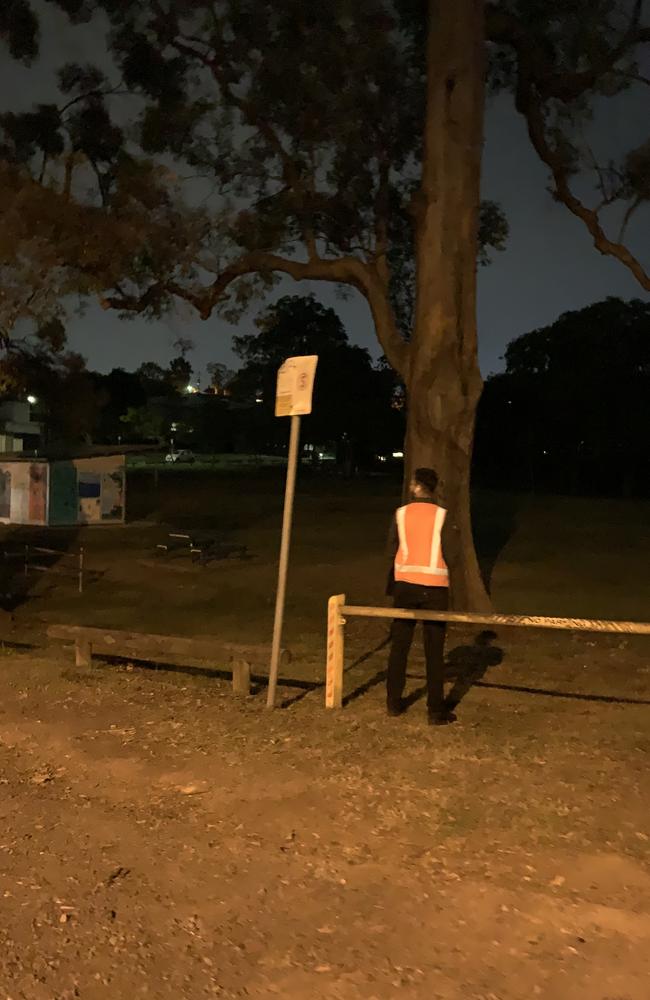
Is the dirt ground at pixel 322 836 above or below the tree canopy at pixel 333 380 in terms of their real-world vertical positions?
below

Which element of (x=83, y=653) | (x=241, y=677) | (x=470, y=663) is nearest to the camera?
(x=241, y=677)

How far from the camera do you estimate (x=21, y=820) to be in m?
5.29

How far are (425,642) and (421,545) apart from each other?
72 cm

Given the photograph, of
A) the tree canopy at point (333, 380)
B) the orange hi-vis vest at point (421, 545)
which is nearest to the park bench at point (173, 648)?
the orange hi-vis vest at point (421, 545)

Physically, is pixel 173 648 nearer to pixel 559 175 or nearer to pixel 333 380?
pixel 559 175

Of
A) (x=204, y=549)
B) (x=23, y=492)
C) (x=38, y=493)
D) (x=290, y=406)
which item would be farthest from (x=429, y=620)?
(x=23, y=492)

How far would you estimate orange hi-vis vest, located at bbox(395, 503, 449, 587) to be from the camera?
7.11 metres

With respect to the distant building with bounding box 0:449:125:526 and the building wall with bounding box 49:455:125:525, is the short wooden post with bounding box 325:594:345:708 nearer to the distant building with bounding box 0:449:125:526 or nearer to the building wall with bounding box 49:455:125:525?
the distant building with bounding box 0:449:125:526

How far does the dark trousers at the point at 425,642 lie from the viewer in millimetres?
7141

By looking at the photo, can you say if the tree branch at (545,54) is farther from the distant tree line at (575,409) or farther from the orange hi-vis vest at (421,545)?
the distant tree line at (575,409)

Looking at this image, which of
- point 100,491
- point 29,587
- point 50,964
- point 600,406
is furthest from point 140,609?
point 600,406

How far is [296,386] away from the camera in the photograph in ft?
24.6

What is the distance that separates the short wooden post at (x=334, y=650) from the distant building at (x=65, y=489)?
76.5 feet

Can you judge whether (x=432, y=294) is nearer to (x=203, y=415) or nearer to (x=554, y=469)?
(x=554, y=469)
